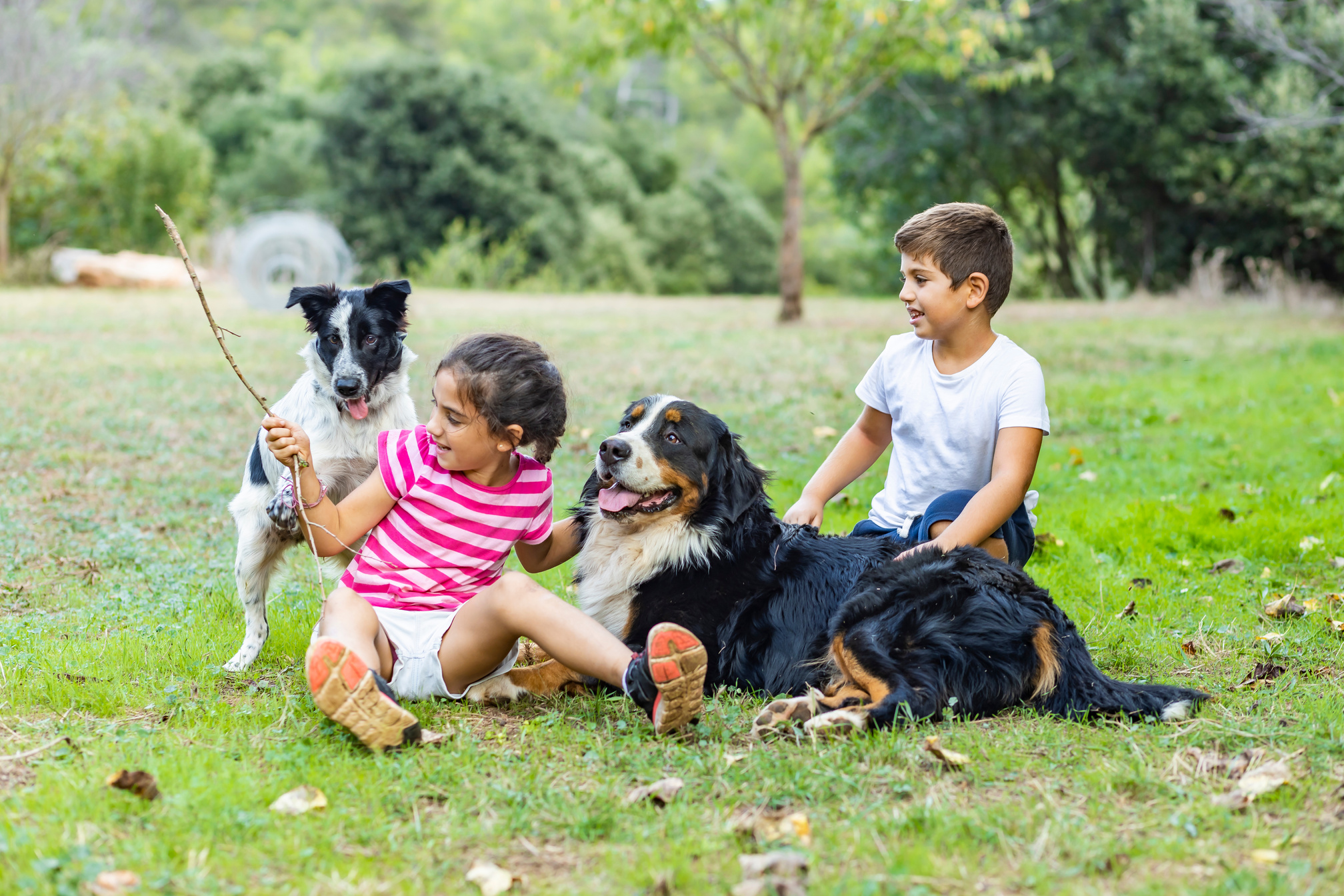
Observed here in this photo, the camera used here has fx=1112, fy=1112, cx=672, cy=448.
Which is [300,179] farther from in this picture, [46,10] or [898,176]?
[898,176]

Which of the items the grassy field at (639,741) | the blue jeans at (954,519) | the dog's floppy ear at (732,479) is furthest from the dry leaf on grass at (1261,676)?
the dog's floppy ear at (732,479)

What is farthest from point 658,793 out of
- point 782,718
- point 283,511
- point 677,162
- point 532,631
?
point 677,162

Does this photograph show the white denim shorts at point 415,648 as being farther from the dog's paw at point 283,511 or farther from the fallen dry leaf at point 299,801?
the fallen dry leaf at point 299,801

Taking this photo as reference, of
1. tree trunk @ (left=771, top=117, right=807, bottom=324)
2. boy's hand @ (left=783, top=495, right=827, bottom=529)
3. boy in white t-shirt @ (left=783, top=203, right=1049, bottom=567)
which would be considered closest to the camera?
boy in white t-shirt @ (left=783, top=203, right=1049, bottom=567)

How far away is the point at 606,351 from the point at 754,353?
160 centimetres

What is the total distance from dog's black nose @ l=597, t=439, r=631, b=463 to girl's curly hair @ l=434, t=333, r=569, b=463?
0.54ft

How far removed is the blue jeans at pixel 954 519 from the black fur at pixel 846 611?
0.48 feet

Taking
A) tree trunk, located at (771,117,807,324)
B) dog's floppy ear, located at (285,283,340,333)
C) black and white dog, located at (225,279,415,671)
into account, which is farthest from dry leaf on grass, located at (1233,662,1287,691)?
tree trunk, located at (771,117,807,324)

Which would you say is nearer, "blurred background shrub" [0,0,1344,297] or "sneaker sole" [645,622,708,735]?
"sneaker sole" [645,622,708,735]

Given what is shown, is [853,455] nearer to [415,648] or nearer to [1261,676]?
[1261,676]

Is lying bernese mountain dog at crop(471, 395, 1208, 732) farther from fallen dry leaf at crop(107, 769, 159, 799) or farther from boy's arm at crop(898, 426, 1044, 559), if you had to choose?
fallen dry leaf at crop(107, 769, 159, 799)

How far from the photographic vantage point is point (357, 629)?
126 inches

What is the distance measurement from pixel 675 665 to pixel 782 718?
0.42 metres

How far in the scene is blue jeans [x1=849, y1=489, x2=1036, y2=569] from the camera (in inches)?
151
